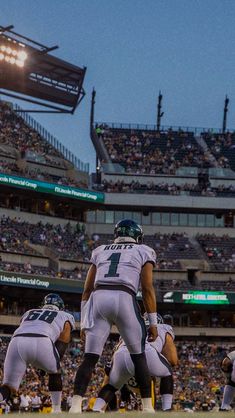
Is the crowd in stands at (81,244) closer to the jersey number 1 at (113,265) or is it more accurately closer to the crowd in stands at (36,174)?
the crowd in stands at (36,174)

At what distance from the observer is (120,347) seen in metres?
12.4

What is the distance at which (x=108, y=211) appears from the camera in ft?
216

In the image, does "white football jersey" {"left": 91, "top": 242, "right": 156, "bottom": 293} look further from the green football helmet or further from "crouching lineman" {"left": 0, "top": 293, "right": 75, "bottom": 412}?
"crouching lineman" {"left": 0, "top": 293, "right": 75, "bottom": 412}

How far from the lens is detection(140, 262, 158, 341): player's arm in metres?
10.5

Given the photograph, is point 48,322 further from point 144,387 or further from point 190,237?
point 190,237

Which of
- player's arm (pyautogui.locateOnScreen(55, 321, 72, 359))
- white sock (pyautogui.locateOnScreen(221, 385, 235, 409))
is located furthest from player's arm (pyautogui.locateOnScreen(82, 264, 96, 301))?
white sock (pyautogui.locateOnScreen(221, 385, 235, 409))

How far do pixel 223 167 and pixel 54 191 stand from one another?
16762mm

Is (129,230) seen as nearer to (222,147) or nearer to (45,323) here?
(45,323)

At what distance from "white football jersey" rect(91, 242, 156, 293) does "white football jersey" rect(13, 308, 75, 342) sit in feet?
6.49

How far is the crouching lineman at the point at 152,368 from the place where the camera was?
11587 mm

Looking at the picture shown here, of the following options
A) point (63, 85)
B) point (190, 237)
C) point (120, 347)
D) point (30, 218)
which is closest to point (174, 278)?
point (190, 237)

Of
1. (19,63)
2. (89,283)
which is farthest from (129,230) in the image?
(19,63)

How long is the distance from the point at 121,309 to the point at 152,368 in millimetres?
2687

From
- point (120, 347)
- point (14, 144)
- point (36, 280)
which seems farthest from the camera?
point (14, 144)
